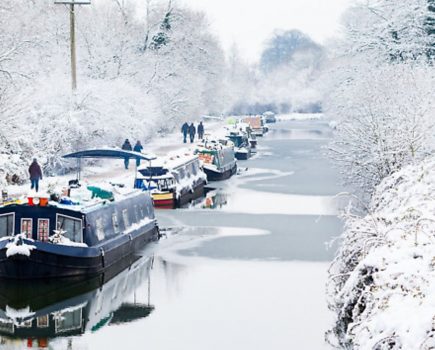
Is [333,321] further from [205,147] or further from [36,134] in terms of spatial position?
[205,147]

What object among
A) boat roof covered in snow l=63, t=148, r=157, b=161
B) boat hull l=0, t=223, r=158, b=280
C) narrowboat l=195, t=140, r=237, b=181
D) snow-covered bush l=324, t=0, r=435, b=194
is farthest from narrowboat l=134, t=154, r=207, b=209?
boat hull l=0, t=223, r=158, b=280

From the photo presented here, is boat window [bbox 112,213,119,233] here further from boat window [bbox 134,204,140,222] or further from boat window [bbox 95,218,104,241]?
boat window [bbox 134,204,140,222]

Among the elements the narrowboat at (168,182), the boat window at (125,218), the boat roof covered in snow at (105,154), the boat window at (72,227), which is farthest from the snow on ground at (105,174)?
the boat window at (125,218)

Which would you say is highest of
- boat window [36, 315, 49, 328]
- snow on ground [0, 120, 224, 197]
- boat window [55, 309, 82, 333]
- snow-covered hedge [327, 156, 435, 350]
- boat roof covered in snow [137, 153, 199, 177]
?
snow-covered hedge [327, 156, 435, 350]

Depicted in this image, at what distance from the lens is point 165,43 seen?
56656 mm

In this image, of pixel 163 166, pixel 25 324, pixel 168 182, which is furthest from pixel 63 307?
pixel 163 166

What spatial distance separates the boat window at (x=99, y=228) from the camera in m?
20.4

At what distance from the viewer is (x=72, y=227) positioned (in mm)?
19672

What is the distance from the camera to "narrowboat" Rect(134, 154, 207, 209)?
30.9 meters

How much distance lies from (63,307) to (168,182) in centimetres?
1407

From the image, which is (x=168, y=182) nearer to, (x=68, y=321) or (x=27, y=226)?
(x=27, y=226)

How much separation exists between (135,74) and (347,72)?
51.9ft

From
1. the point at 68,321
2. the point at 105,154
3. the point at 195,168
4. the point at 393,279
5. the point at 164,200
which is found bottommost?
the point at 68,321

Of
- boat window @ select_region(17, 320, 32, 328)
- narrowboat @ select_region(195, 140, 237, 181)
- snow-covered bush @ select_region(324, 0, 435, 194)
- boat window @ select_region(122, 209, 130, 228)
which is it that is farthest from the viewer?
narrowboat @ select_region(195, 140, 237, 181)
